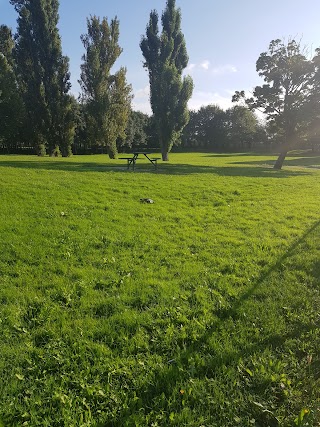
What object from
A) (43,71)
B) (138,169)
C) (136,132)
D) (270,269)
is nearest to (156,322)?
(270,269)

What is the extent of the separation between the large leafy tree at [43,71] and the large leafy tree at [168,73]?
10.7 meters

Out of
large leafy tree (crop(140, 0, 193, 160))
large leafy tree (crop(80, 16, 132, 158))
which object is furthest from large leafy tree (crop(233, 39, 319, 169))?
large leafy tree (crop(80, 16, 132, 158))

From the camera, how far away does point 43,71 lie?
109 ft

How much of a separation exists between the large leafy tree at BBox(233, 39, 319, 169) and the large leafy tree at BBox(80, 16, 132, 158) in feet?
52.4

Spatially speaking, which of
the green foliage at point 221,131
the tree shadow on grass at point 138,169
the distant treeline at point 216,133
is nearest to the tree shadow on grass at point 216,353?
the tree shadow on grass at point 138,169

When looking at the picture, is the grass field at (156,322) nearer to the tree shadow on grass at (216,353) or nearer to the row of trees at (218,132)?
the tree shadow on grass at (216,353)

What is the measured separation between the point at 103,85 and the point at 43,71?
674cm

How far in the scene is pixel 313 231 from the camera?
23.9 feet

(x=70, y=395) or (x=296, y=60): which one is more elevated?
(x=296, y=60)

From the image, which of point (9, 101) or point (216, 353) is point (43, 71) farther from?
point (216, 353)

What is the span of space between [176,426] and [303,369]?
4.57ft

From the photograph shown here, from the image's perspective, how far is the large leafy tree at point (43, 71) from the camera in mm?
32406

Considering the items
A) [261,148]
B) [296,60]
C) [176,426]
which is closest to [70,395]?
[176,426]

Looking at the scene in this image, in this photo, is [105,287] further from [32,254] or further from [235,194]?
[235,194]
